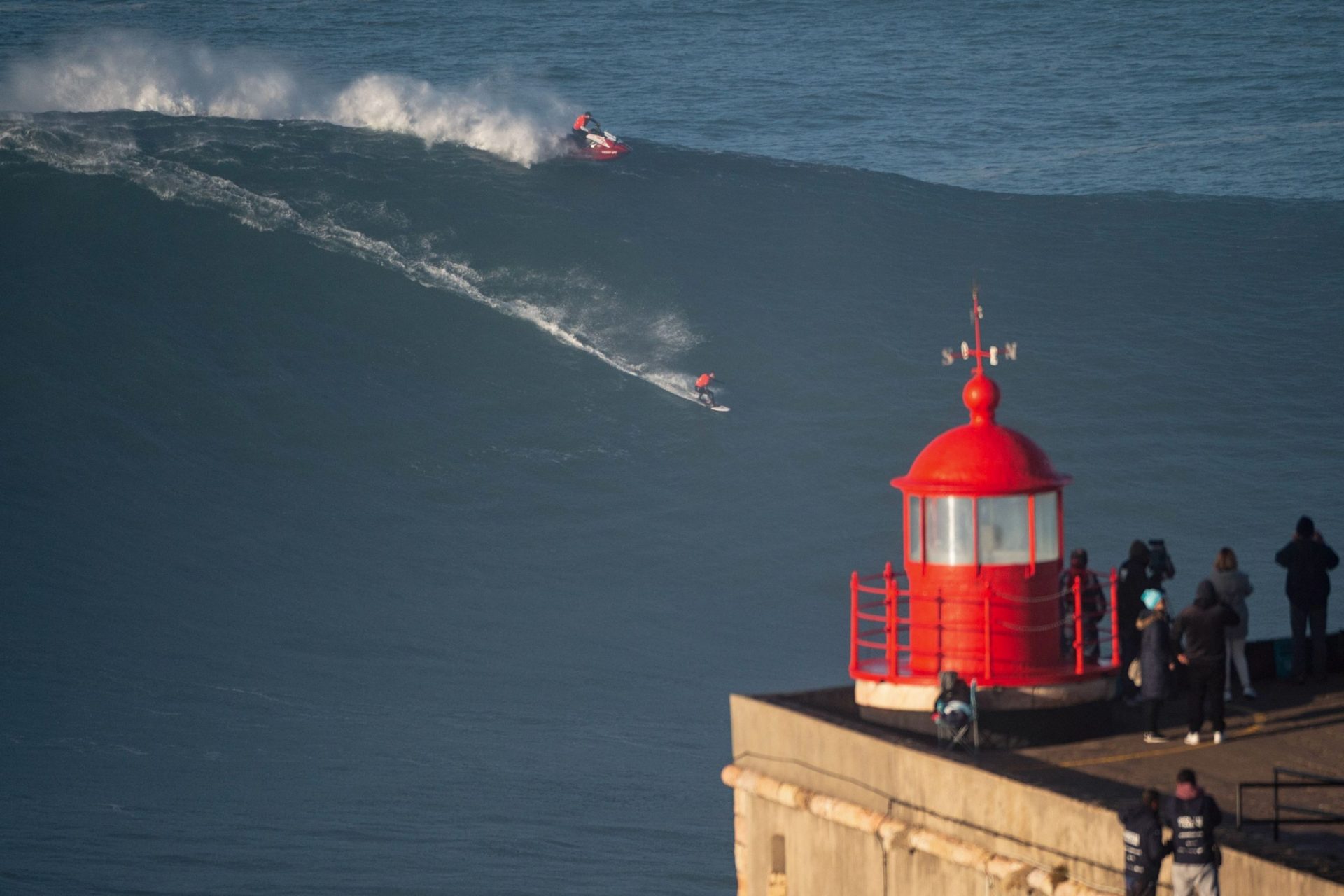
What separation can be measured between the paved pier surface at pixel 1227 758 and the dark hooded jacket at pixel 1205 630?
45cm

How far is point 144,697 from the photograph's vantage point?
19344 millimetres

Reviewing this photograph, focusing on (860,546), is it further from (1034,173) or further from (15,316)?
(1034,173)

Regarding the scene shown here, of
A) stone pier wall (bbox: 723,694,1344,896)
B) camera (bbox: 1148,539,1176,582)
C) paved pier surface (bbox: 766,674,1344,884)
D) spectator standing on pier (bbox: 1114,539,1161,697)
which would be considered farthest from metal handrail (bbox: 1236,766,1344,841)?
camera (bbox: 1148,539,1176,582)

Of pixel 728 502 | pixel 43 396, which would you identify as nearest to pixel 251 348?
pixel 43 396

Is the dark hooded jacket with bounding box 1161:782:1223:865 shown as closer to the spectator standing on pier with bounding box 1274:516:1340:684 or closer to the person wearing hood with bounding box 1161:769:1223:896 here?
the person wearing hood with bounding box 1161:769:1223:896

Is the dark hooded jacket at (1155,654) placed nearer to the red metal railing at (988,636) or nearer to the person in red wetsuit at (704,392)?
the red metal railing at (988,636)

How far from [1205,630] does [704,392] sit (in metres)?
19.5

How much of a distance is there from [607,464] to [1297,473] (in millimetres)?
9812

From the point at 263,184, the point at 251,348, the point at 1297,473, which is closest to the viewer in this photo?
the point at 1297,473

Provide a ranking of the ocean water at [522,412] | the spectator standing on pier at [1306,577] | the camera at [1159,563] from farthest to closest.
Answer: the ocean water at [522,412], the spectator standing on pier at [1306,577], the camera at [1159,563]

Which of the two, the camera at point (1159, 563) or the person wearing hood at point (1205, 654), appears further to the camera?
the camera at point (1159, 563)

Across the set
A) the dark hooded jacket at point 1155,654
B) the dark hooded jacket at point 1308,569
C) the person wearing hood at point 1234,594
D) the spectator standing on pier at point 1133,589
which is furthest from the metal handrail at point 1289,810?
the dark hooded jacket at point 1308,569

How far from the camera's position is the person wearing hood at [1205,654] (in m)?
9.35

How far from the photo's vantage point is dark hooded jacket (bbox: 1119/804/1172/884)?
7098 millimetres
